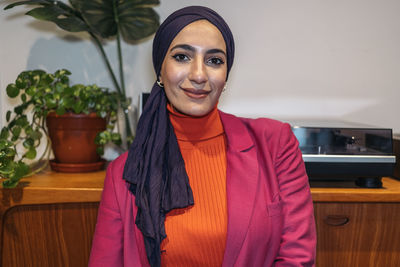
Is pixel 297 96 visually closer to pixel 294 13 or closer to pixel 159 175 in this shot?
pixel 294 13

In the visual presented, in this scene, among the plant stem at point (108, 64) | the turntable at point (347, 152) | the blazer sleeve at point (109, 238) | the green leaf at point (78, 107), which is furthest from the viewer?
the plant stem at point (108, 64)

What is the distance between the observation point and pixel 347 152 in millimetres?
1351

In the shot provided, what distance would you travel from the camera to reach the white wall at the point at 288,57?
171cm

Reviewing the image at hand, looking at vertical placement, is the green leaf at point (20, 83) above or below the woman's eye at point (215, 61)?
below

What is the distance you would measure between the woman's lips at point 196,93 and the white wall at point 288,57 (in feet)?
2.40

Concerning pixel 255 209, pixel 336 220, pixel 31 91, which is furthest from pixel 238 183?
pixel 31 91

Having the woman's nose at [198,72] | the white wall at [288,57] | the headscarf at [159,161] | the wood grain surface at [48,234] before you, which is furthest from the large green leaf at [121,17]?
the wood grain surface at [48,234]

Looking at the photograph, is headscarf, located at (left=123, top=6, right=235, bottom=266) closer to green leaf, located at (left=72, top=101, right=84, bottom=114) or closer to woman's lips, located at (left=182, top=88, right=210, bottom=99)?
woman's lips, located at (left=182, top=88, right=210, bottom=99)

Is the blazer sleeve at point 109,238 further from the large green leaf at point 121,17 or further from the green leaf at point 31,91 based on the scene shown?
the large green leaf at point 121,17

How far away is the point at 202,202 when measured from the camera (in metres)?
1.07

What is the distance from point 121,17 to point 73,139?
57 cm

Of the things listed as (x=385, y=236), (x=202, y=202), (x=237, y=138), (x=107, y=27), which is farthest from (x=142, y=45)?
(x=385, y=236)

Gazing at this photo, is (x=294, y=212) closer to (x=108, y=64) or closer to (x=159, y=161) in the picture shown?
(x=159, y=161)

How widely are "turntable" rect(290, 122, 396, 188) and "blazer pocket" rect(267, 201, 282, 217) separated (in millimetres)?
336
